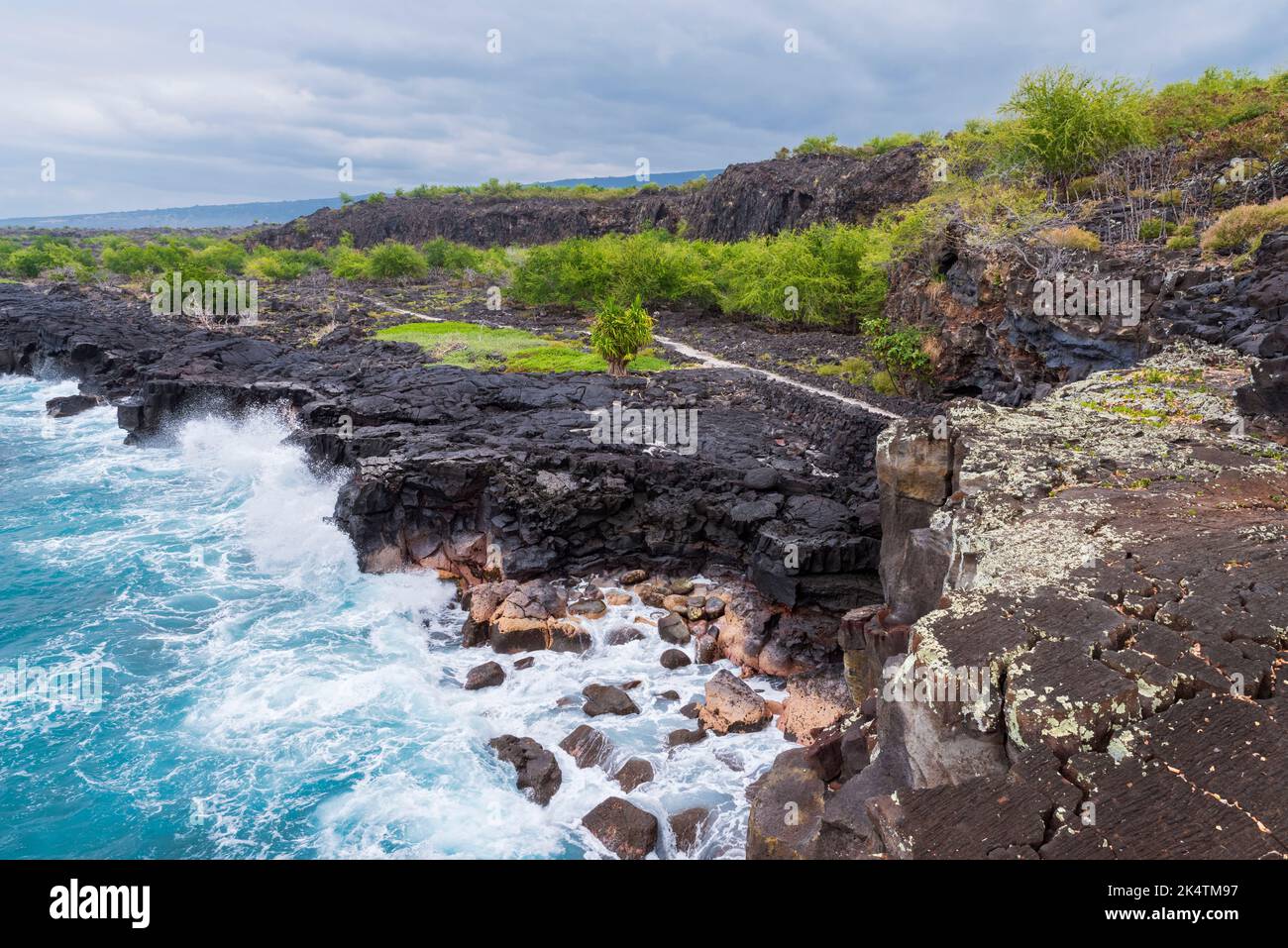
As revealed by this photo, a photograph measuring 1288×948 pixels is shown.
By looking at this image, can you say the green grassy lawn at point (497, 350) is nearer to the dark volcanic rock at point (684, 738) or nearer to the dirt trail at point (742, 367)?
the dirt trail at point (742, 367)

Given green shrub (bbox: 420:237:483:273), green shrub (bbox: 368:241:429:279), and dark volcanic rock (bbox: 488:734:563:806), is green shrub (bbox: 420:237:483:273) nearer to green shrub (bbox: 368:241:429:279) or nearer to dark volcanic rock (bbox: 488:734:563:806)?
green shrub (bbox: 368:241:429:279)

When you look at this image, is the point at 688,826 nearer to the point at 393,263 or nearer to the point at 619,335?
the point at 619,335

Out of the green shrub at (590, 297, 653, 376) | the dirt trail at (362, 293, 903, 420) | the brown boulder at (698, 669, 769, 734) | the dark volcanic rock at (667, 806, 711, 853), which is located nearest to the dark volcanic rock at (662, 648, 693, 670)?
the brown boulder at (698, 669, 769, 734)

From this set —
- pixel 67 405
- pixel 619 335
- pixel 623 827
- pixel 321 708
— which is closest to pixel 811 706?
pixel 623 827

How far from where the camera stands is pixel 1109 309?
16609mm

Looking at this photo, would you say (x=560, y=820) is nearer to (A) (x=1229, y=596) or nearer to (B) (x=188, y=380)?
(A) (x=1229, y=596)

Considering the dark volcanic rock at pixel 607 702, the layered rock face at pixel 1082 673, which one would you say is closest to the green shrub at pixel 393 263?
the dark volcanic rock at pixel 607 702

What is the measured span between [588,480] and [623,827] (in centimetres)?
998

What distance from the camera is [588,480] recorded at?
1950cm

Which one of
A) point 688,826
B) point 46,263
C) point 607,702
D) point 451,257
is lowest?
point 688,826

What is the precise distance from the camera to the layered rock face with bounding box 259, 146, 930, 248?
5872cm

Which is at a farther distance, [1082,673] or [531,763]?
[531,763]

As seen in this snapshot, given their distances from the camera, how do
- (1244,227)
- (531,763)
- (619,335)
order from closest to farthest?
(531,763) → (1244,227) → (619,335)
